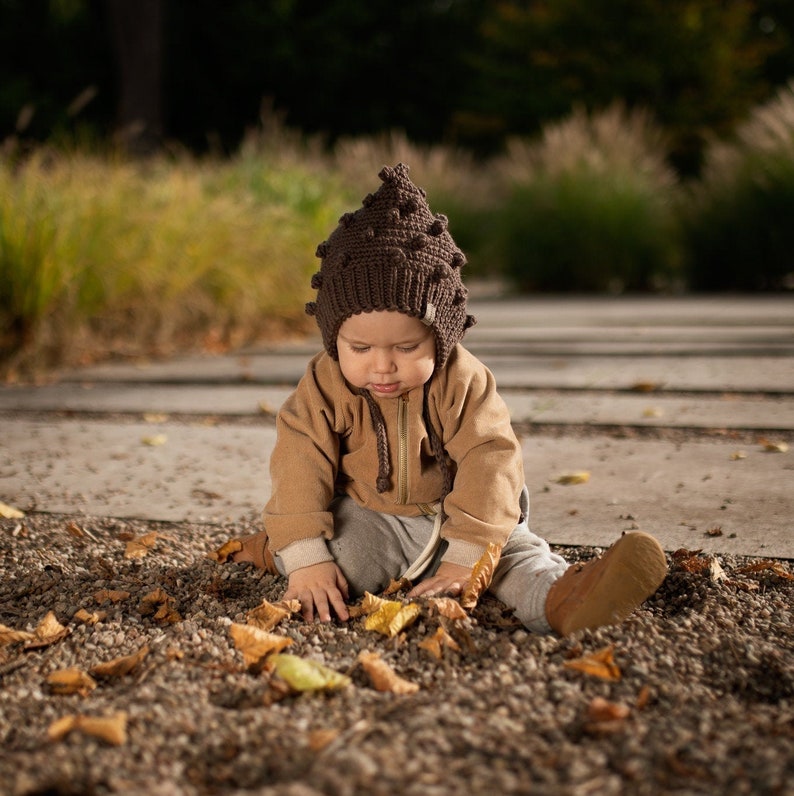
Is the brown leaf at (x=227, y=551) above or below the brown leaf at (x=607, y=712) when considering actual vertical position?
above

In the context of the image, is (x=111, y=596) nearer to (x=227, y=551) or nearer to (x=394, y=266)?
(x=227, y=551)

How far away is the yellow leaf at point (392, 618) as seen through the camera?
6.06 feet

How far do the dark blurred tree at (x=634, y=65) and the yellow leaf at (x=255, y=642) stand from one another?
742 inches

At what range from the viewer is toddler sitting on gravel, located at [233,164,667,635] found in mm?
2023

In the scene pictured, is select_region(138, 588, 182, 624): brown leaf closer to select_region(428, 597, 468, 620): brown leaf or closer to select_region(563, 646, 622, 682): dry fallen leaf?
select_region(428, 597, 468, 620): brown leaf

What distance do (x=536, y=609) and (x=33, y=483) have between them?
71.6 inches

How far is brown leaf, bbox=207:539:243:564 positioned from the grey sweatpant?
190 mm

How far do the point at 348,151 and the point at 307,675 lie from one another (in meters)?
10.8

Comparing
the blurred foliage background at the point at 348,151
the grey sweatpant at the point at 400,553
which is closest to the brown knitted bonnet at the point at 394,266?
the grey sweatpant at the point at 400,553

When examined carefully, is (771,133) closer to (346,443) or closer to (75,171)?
(75,171)

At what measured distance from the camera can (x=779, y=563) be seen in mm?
2191

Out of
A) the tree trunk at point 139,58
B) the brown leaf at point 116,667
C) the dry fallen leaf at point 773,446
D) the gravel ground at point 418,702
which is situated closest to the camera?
the gravel ground at point 418,702

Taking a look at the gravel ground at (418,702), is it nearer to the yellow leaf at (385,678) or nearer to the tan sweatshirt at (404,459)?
the yellow leaf at (385,678)

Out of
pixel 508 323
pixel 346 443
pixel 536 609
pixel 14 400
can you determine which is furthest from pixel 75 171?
pixel 536 609
